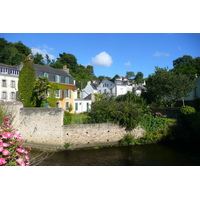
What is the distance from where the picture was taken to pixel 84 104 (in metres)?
23.8

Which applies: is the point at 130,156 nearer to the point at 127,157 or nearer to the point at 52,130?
the point at 127,157

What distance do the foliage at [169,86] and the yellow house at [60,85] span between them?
1210 cm

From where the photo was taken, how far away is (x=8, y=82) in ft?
59.2

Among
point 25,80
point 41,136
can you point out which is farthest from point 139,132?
point 25,80

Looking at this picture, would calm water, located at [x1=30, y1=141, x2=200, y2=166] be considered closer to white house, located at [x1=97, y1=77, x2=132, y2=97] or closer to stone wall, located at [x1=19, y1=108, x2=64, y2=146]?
stone wall, located at [x1=19, y1=108, x2=64, y2=146]

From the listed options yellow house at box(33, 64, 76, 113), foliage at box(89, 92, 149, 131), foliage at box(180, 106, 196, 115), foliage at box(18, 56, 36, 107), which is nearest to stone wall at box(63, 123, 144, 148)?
foliage at box(89, 92, 149, 131)

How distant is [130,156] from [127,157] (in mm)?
247

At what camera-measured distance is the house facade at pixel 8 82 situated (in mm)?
17547

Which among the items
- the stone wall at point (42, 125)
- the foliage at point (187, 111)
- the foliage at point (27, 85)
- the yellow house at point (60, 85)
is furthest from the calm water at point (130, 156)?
the yellow house at point (60, 85)

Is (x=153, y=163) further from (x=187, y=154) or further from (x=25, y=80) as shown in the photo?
→ (x=25, y=80)

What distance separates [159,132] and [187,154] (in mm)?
3103

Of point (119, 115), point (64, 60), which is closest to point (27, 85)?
point (119, 115)

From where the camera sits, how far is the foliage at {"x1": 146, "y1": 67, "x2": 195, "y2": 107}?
1859 cm

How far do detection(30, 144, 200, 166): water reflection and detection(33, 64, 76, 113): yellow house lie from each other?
32.7 feet
